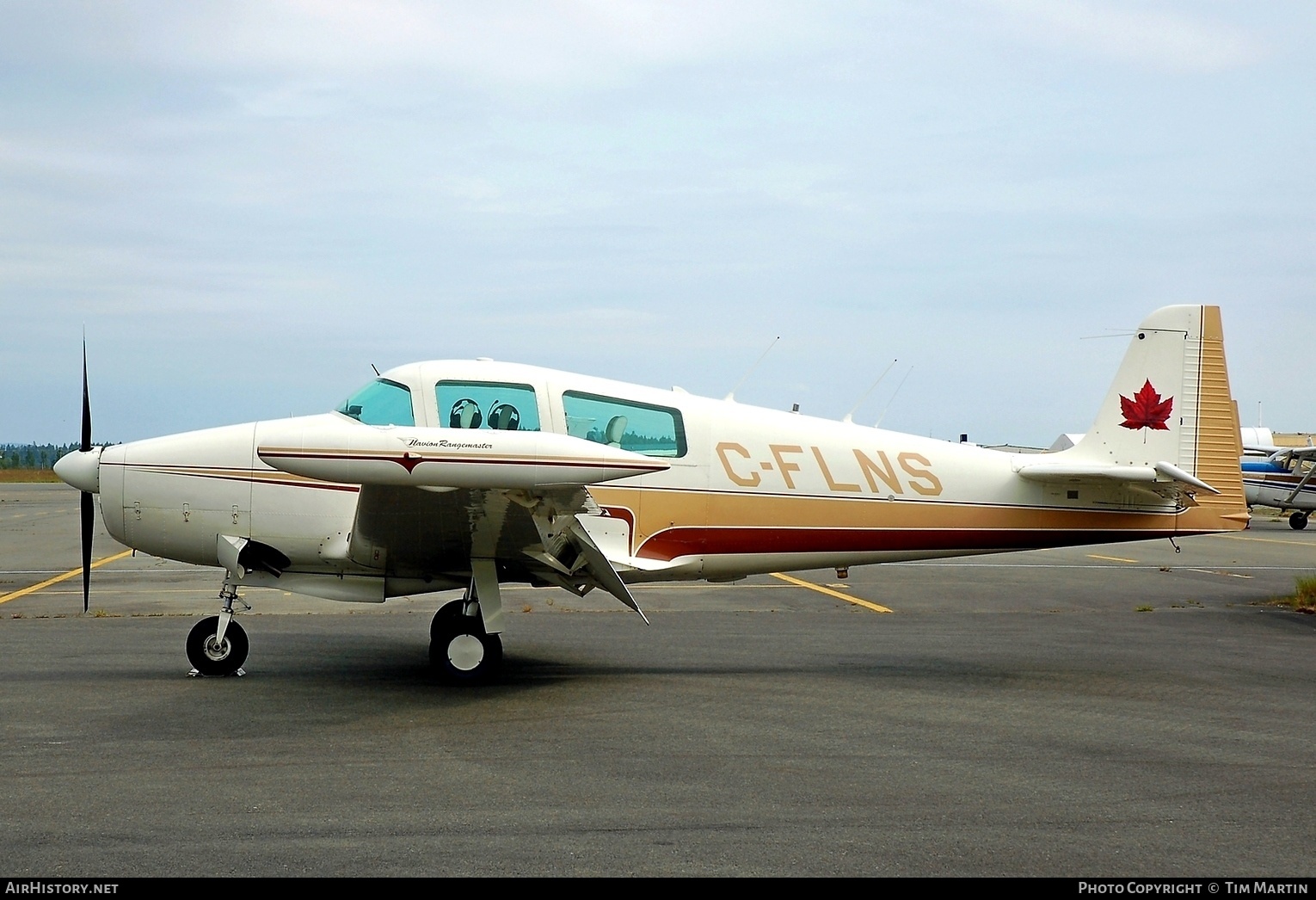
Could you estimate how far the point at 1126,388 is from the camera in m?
10.2

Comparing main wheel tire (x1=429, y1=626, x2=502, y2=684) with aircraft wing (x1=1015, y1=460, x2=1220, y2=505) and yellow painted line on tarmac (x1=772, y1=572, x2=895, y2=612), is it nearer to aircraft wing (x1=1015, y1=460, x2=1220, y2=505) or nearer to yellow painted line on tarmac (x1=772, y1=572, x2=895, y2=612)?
aircraft wing (x1=1015, y1=460, x2=1220, y2=505)

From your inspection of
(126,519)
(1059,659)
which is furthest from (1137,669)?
(126,519)

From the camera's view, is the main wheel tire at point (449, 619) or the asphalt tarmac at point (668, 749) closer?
the asphalt tarmac at point (668, 749)

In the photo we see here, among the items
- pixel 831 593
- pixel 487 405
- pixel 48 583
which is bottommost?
pixel 831 593

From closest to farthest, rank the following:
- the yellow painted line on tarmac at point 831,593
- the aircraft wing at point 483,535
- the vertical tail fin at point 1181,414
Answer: the aircraft wing at point 483,535 → the vertical tail fin at point 1181,414 → the yellow painted line on tarmac at point 831,593

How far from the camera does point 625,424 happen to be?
9.22 metres

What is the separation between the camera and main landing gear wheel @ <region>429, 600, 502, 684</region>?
8.77 metres

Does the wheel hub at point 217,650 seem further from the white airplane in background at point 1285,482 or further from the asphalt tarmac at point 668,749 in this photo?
the white airplane in background at point 1285,482

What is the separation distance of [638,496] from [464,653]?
1.89 metres

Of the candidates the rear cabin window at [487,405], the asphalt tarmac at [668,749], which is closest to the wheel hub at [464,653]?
the asphalt tarmac at [668,749]

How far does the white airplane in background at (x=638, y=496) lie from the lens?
8680 millimetres

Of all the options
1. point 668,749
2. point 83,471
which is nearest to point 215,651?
point 83,471

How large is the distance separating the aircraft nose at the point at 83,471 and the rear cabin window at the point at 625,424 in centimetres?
361

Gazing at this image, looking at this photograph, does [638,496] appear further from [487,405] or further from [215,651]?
[215,651]
